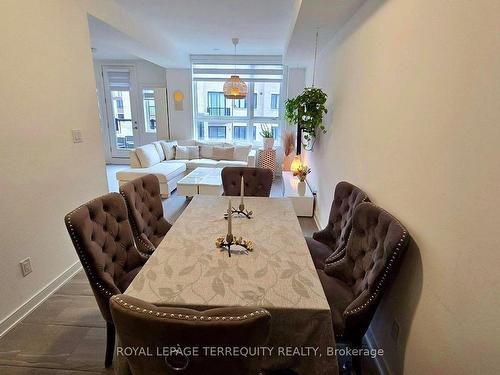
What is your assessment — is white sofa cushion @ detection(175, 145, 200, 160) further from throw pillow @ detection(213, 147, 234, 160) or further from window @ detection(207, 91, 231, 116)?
window @ detection(207, 91, 231, 116)

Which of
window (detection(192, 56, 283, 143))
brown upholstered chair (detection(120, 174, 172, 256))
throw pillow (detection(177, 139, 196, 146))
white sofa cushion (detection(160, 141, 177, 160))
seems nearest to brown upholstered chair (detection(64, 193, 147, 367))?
brown upholstered chair (detection(120, 174, 172, 256))

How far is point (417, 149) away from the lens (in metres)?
1.31

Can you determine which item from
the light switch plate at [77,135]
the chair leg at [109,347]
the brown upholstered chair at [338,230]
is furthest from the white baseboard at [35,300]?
the brown upholstered chair at [338,230]

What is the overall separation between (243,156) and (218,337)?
5.55 m

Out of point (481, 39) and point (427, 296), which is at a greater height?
point (481, 39)

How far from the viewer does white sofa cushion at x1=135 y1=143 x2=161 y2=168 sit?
5133 mm

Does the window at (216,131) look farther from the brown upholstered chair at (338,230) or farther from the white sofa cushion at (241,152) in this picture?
the brown upholstered chair at (338,230)

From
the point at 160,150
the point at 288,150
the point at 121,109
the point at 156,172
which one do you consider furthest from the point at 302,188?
the point at 121,109

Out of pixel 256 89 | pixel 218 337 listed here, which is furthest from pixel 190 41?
pixel 218 337

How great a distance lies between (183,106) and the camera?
6.65 meters

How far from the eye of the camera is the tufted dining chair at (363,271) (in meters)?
1.29

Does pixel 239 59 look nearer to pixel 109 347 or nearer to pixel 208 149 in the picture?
pixel 208 149

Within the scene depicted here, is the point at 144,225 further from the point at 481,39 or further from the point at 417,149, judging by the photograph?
the point at 481,39

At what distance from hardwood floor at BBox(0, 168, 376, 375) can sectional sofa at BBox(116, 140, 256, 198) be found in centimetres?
280
